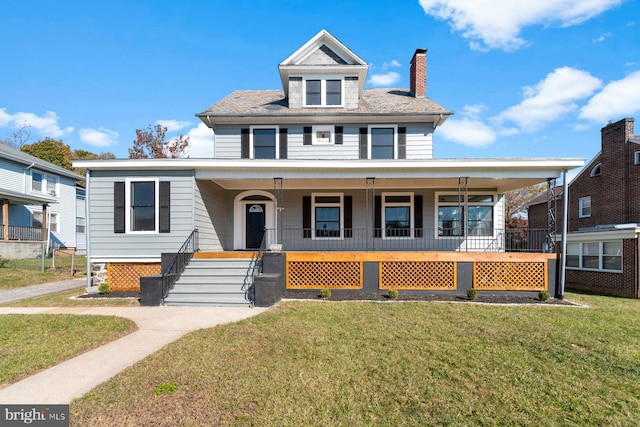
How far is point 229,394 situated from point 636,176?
67.5ft

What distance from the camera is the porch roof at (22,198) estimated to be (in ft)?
55.7

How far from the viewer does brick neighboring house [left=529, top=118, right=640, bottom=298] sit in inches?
459

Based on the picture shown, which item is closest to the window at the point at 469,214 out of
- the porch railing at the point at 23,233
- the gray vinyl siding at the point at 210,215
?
the gray vinyl siding at the point at 210,215

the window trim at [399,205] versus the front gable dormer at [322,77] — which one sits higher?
the front gable dormer at [322,77]

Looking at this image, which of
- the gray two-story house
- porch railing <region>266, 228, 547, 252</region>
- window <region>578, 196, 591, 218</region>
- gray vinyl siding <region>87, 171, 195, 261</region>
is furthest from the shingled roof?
window <region>578, 196, 591, 218</region>

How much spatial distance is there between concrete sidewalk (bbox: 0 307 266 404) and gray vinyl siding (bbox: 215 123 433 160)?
7102mm

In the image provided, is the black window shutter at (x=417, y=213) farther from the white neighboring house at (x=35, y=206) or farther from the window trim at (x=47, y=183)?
the window trim at (x=47, y=183)

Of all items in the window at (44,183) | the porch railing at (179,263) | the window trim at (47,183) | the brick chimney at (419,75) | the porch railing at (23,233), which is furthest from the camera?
the window trim at (47,183)

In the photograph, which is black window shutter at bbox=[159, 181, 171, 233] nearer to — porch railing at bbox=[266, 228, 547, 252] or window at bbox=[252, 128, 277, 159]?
porch railing at bbox=[266, 228, 547, 252]

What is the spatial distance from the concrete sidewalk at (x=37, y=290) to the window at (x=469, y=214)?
1372cm

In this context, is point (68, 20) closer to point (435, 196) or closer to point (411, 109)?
point (411, 109)

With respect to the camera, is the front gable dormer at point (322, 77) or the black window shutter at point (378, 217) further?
the front gable dormer at point (322, 77)

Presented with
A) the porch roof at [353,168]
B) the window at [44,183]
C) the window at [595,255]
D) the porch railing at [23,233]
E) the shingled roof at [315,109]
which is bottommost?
the window at [595,255]

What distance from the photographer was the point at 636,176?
605 inches
